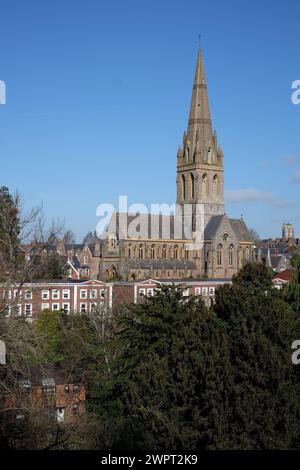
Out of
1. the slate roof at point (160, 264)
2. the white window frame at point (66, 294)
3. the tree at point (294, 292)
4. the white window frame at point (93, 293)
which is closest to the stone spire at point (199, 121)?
the slate roof at point (160, 264)

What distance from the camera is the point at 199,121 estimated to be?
88500 millimetres

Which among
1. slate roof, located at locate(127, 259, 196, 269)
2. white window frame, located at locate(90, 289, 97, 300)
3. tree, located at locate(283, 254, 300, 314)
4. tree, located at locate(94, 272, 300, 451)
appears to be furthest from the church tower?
tree, located at locate(94, 272, 300, 451)

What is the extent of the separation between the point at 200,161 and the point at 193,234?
10.0 m

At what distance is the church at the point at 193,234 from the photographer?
8156 cm

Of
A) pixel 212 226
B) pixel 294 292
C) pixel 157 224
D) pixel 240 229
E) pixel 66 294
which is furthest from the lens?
pixel 240 229

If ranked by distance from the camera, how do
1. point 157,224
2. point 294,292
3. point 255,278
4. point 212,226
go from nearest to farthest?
point 294,292 → point 255,278 → point 212,226 → point 157,224

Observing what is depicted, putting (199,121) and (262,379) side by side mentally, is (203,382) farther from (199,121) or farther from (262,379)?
(199,121)

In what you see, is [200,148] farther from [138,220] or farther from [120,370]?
[120,370]

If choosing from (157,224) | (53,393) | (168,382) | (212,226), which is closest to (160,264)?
(157,224)

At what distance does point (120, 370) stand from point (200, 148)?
67481 mm

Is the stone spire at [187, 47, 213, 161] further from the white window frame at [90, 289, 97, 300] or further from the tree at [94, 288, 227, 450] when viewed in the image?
the tree at [94, 288, 227, 450]
